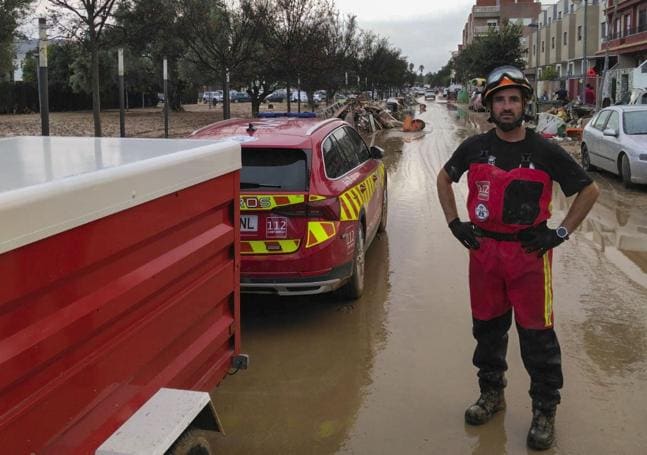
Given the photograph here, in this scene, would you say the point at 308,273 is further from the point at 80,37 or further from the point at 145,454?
the point at 80,37

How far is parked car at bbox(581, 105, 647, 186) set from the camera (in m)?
11.7

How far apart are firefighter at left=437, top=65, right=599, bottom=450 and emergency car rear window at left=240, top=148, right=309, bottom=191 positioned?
198cm

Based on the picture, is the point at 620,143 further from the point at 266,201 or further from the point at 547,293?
the point at 547,293

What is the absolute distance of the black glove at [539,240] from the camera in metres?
3.43

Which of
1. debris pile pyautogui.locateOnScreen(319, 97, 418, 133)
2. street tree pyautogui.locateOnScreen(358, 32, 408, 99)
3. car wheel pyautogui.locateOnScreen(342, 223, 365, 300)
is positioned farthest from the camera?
street tree pyautogui.locateOnScreen(358, 32, 408, 99)

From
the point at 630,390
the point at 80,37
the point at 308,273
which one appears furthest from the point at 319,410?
the point at 80,37

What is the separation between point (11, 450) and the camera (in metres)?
1.78

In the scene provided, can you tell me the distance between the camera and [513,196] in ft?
11.4

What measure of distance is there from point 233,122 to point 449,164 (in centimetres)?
329

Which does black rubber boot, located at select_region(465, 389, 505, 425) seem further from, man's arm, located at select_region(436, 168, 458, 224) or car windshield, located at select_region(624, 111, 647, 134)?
car windshield, located at select_region(624, 111, 647, 134)

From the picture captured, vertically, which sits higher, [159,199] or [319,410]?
[159,199]

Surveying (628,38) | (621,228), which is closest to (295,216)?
(621,228)

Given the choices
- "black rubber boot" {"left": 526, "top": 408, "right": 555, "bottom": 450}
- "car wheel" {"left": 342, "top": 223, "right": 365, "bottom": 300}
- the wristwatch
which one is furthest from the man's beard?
"car wheel" {"left": 342, "top": 223, "right": 365, "bottom": 300}

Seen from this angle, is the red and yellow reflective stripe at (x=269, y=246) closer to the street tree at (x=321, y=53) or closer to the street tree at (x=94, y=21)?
the street tree at (x=94, y=21)
